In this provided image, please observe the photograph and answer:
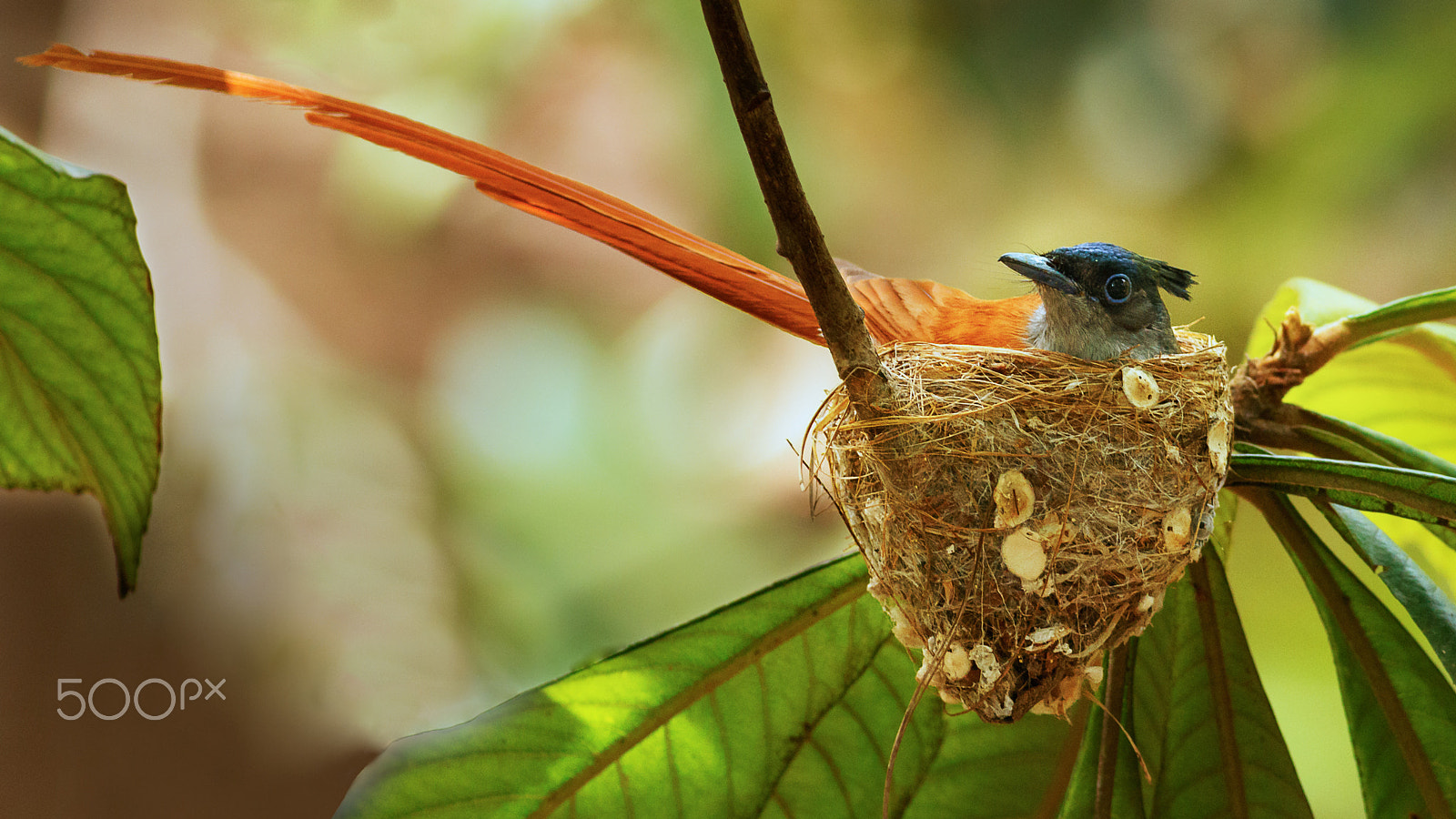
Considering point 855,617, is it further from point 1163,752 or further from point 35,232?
point 35,232

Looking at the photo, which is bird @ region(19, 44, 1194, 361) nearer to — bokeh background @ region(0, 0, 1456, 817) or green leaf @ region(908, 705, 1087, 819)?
green leaf @ region(908, 705, 1087, 819)

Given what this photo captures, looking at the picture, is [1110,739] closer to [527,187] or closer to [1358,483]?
[1358,483]

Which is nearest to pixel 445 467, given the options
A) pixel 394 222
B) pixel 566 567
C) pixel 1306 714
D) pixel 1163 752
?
pixel 566 567

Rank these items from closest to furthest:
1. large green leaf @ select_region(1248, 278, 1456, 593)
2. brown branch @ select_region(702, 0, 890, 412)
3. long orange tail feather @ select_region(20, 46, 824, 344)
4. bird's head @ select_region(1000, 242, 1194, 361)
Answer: brown branch @ select_region(702, 0, 890, 412), long orange tail feather @ select_region(20, 46, 824, 344), bird's head @ select_region(1000, 242, 1194, 361), large green leaf @ select_region(1248, 278, 1456, 593)

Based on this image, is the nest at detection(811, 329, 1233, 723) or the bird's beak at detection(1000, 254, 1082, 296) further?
the bird's beak at detection(1000, 254, 1082, 296)

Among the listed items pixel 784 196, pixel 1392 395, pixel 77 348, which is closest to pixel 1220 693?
pixel 1392 395

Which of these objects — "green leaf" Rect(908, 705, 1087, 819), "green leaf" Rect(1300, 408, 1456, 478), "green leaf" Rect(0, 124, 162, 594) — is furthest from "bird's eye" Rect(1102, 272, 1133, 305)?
"green leaf" Rect(0, 124, 162, 594)

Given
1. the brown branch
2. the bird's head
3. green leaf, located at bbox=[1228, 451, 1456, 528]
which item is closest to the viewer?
the brown branch

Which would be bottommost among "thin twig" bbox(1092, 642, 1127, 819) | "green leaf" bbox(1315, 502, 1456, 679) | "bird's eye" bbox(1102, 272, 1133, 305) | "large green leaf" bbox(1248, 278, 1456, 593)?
"thin twig" bbox(1092, 642, 1127, 819)
